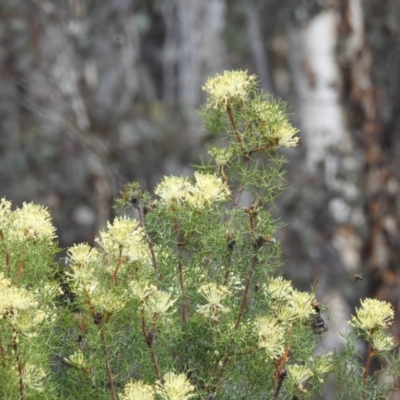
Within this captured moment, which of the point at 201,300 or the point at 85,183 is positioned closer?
the point at 201,300

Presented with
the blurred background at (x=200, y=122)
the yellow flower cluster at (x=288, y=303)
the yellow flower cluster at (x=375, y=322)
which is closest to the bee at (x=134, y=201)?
the yellow flower cluster at (x=288, y=303)

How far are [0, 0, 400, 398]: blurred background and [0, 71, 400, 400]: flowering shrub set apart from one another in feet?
9.35

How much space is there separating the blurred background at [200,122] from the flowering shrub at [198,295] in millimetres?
2850

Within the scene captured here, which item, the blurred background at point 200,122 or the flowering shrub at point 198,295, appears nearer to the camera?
the flowering shrub at point 198,295

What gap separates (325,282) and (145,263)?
151 inches

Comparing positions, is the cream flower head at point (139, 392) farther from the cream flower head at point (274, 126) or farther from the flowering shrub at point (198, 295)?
the cream flower head at point (274, 126)

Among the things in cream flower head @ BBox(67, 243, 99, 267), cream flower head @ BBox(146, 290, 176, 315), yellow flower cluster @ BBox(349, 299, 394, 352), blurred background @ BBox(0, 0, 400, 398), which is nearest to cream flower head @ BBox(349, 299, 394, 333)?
yellow flower cluster @ BBox(349, 299, 394, 352)

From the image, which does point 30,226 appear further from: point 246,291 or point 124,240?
point 246,291

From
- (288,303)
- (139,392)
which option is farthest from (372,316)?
(139,392)

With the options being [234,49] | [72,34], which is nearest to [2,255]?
[72,34]

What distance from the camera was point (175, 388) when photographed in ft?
3.86

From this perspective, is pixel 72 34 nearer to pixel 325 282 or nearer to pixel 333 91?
pixel 333 91

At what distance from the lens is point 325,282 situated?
510 centimetres

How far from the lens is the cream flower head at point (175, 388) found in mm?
1171
